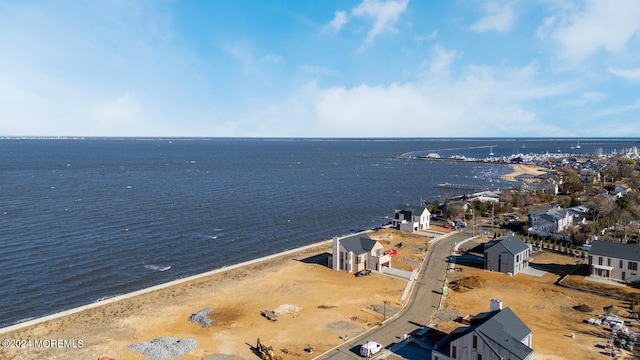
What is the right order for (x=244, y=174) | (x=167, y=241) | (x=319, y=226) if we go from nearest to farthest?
(x=167, y=241) → (x=319, y=226) → (x=244, y=174)

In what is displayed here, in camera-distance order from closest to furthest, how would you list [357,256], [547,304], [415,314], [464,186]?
[415,314] → [547,304] → [357,256] → [464,186]

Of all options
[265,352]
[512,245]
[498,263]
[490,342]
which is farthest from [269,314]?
[512,245]

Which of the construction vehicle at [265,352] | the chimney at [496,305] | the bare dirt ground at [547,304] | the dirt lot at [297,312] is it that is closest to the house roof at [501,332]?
the chimney at [496,305]

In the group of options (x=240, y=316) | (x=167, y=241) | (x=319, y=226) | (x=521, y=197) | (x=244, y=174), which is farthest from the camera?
(x=244, y=174)

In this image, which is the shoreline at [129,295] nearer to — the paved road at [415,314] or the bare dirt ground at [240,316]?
the bare dirt ground at [240,316]

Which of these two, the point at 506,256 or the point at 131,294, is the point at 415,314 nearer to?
the point at 506,256

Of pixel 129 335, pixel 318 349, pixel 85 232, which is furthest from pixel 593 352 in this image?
pixel 85 232

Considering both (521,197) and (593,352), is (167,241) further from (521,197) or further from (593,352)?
(521,197)
